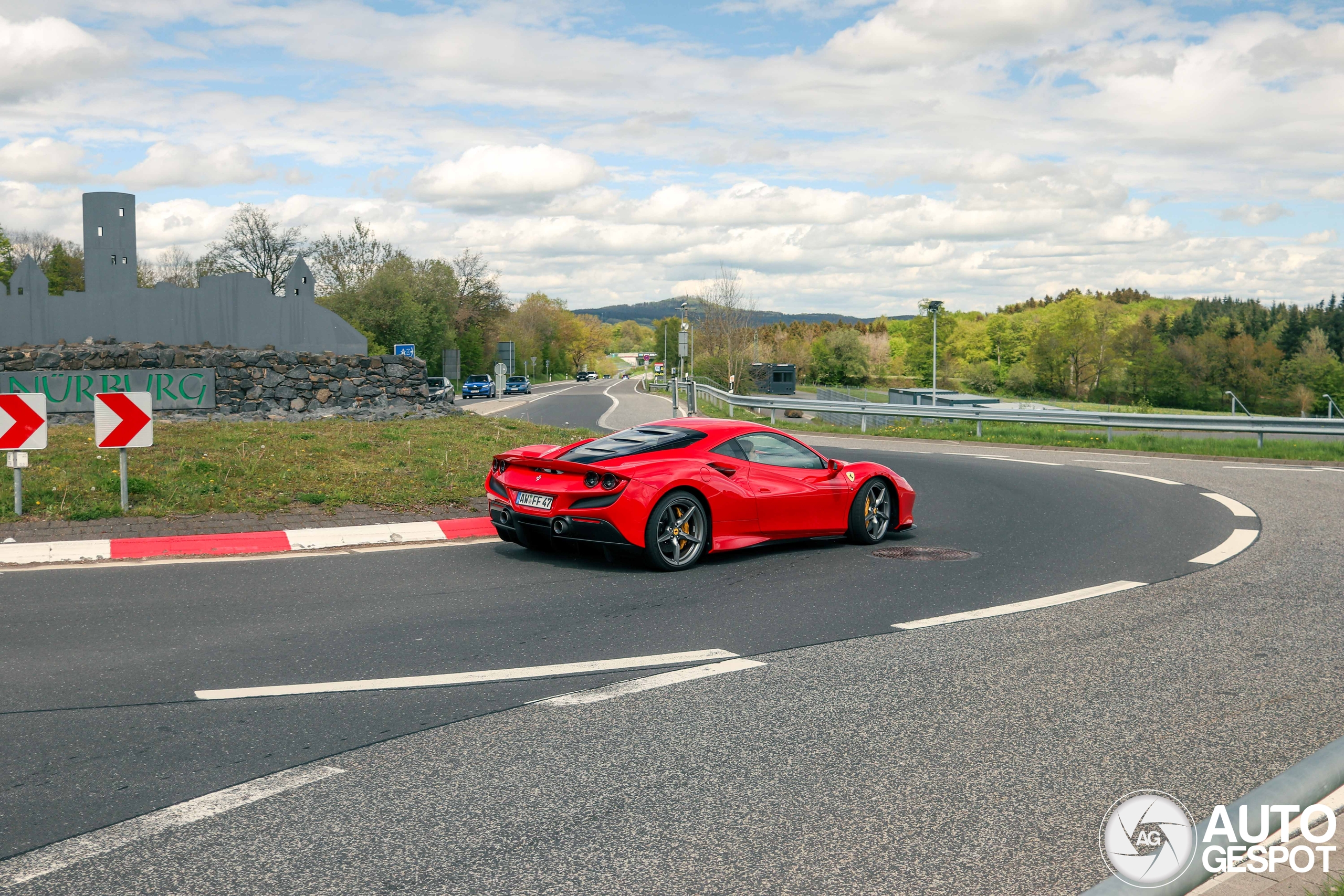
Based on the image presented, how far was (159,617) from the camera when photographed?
6547 millimetres

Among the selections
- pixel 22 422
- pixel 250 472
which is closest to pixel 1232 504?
pixel 250 472

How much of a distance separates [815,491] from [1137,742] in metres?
5.09

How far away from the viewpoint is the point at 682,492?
8.41 meters

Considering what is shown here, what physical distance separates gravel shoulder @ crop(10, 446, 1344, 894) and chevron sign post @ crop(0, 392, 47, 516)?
7.13 meters

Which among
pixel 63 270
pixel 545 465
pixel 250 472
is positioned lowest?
pixel 250 472

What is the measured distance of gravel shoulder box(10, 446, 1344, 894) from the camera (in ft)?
10.5

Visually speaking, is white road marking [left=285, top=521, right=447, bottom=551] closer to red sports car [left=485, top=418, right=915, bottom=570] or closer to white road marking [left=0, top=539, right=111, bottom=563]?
red sports car [left=485, top=418, right=915, bottom=570]

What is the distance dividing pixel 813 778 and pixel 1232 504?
11144 millimetres

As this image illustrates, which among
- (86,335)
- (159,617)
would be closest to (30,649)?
(159,617)

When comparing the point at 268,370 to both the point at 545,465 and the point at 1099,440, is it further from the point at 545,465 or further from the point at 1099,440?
the point at 1099,440

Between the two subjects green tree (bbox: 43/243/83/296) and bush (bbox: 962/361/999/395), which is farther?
bush (bbox: 962/361/999/395)

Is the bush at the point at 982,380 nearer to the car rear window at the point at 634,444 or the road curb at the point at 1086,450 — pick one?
the road curb at the point at 1086,450

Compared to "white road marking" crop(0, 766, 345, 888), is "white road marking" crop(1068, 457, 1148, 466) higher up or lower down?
lower down

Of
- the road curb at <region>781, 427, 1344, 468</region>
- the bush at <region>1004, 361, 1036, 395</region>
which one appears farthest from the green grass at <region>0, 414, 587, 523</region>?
the bush at <region>1004, 361, 1036, 395</region>
